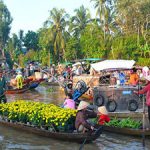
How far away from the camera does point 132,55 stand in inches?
1681

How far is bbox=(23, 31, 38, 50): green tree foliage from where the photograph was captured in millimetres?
69438

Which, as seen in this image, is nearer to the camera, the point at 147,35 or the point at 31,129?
the point at 31,129

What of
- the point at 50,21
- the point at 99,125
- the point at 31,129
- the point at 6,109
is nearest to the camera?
the point at 99,125

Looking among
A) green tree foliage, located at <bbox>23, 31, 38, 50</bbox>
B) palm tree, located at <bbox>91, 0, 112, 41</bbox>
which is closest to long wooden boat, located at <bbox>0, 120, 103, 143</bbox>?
palm tree, located at <bbox>91, 0, 112, 41</bbox>

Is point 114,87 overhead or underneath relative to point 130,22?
underneath

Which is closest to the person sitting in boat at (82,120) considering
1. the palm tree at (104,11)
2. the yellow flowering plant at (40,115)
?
the yellow flowering plant at (40,115)

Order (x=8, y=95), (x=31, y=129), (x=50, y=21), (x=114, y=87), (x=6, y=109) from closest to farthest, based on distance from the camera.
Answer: (x=31, y=129)
(x=6, y=109)
(x=114, y=87)
(x=8, y=95)
(x=50, y=21)

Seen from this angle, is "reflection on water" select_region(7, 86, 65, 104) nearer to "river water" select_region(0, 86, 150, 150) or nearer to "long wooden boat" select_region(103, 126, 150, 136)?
"river water" select_region(0, 86, 150, 150)

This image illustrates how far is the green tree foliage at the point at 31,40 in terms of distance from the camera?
228 ft

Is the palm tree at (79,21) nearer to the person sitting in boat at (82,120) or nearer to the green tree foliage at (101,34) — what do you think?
the green tree foliage at (101,34)

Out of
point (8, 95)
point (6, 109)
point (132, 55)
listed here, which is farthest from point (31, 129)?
point (132, 55)

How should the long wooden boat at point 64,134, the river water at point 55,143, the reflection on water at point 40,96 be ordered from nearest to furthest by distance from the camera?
the long wooden boat at point 64,134 → the river water at point 55,143 → the reflection on water at point 40,96

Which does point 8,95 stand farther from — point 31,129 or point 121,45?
point 121,45

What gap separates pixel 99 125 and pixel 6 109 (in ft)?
11.7
